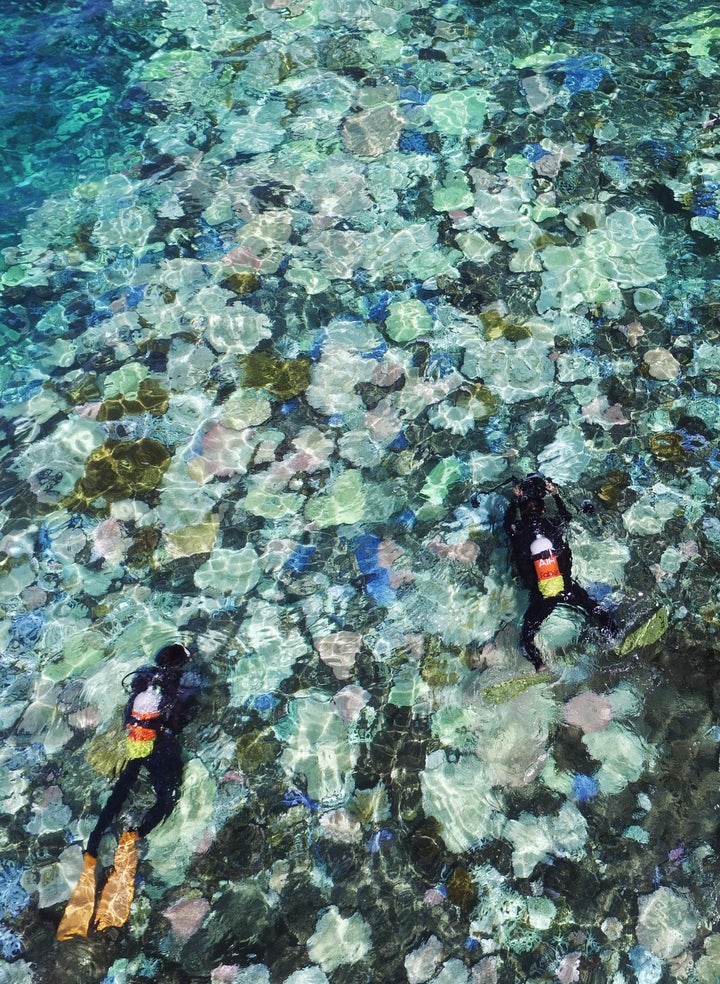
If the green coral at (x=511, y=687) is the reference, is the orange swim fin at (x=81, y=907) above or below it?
below

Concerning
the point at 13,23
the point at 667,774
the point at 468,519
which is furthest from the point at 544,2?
the point at 667,774

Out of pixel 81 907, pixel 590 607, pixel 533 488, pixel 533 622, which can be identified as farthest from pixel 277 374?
pixel 81 907

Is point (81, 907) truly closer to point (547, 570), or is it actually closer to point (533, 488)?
point (547, 570)

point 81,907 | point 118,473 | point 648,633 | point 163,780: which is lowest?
point 81,907

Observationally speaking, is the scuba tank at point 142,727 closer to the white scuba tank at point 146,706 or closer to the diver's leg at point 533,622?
the white scuba tank at point 146,706

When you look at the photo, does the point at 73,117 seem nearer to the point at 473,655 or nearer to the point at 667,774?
the point at 473,655

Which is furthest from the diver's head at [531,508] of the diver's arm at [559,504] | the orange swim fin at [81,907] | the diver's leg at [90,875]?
the orange swim fin at [81,907]
